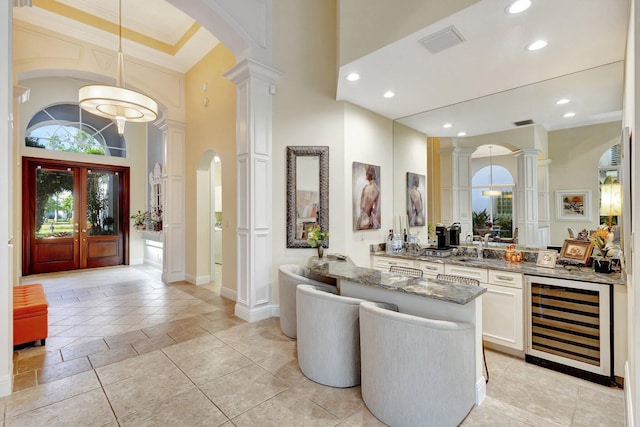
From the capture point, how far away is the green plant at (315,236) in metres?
4.03

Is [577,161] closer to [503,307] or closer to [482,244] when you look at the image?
[482,244]

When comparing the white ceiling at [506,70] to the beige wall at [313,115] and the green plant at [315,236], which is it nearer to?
the beige wall at [313,115]

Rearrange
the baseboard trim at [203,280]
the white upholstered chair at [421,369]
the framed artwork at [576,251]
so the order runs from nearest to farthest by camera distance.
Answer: the white upholstered chair at [421,369] < the framed artwork at [576,251] < the baseboard trim at [203,280]

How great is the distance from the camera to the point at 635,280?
5.02ft

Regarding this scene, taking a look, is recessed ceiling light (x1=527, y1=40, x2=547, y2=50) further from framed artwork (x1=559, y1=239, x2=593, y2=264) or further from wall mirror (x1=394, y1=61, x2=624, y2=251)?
framed artwork (x1=559, y1=239, x2=593, y2=264)

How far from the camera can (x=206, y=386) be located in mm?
2467

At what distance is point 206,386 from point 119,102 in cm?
371

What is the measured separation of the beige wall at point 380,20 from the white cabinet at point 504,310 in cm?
253

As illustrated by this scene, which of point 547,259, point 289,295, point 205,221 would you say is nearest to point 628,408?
point 547,259

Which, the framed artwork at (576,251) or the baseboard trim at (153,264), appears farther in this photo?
the baseboard trim at (153,264)

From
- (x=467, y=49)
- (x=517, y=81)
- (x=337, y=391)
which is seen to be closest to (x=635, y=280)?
(x=337, y=391)

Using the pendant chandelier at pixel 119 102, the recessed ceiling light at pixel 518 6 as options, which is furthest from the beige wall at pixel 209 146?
the recessed ceiling light at pixel 518 6

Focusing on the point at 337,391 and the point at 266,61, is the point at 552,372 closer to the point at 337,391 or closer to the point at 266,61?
the point at 337,391

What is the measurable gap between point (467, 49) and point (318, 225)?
2646 mm
